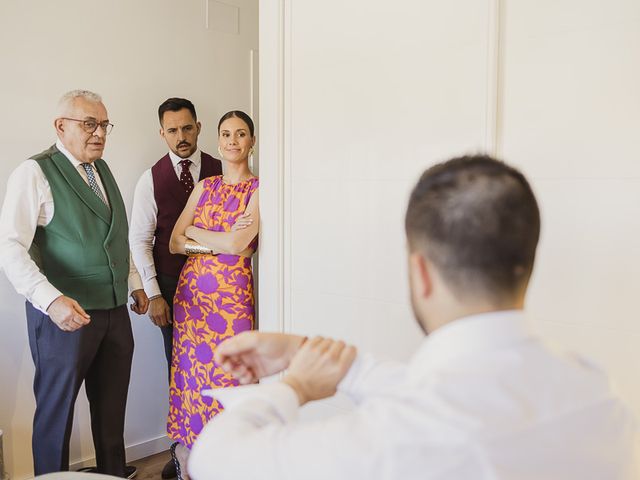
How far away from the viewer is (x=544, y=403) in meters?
0.70

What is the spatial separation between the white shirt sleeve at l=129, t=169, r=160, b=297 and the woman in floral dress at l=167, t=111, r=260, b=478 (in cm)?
32

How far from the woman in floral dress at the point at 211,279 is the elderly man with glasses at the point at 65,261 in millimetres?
286

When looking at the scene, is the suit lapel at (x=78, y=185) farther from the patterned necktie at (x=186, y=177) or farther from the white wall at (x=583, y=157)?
the white wall at (x=583, y=157)

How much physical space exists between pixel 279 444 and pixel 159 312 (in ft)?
8.08

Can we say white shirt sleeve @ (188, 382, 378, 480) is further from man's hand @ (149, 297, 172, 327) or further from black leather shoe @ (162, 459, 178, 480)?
black leather shoe @ (162, 459, 178, 480)

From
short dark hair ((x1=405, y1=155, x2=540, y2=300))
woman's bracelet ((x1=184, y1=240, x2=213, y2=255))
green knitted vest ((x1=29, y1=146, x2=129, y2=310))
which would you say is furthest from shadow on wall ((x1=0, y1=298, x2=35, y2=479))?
short dark hair ((x1=405, y1=155, x2=540, y2=300))

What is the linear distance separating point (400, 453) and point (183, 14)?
3.17 m

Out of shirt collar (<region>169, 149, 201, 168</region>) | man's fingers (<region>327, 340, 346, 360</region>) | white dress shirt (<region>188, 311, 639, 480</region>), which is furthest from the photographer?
shirt collar (<region>169, 149, 201, 168</region>)

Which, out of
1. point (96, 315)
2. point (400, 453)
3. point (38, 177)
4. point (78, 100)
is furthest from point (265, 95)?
point (400, 453)

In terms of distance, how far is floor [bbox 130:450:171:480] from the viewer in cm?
313

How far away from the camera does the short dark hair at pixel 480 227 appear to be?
2.56ft

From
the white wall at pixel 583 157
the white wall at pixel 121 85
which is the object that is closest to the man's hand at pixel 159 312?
the white wall at pixel 121 85

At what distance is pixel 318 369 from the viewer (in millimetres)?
881

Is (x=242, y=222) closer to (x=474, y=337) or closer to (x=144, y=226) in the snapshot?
(x=144, y=226)
